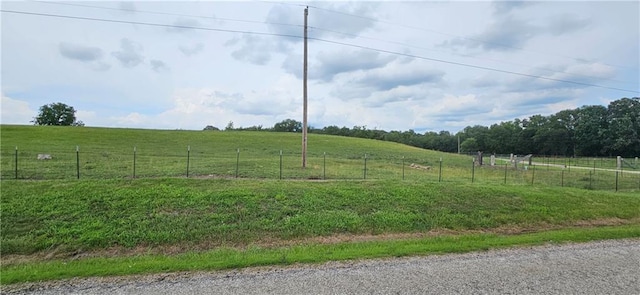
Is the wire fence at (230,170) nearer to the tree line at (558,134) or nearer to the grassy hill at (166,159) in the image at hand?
the grassy hill at (166,159)

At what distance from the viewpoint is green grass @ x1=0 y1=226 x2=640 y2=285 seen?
5336 millimetres

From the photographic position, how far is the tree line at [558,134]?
75062 millimetres

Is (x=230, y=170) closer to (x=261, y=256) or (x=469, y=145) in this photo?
(x=261, y=256)

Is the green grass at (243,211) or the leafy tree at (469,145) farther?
the leafy tree at (469,145)

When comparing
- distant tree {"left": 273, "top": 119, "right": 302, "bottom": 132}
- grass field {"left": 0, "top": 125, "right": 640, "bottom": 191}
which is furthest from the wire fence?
distant tree {"left": 273, "top": 119, "right": 302, "bottom": 132}

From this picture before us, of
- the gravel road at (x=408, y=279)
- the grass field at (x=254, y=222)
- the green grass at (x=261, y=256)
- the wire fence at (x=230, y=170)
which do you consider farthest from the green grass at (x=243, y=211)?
the wire fence at (x=230, y=170)

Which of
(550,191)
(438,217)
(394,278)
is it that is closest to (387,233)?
(438,217)

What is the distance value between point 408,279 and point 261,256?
97.5 inches

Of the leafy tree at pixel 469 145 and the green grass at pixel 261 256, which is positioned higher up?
the leafy tree at pixel 469 145

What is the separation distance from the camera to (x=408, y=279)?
497 cm

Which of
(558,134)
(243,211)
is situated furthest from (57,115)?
(558,134)

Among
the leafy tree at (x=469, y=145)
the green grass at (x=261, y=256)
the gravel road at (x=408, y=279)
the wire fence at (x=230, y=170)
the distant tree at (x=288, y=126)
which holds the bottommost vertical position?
the green grass at (x=261, y=256)

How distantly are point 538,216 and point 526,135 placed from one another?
97.2m

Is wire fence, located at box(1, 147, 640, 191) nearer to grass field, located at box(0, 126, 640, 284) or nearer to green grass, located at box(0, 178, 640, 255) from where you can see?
grass field, located at box(0, 126, 640, 284)
